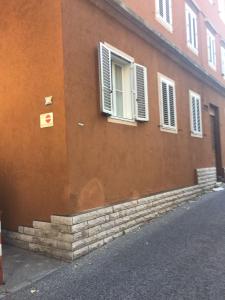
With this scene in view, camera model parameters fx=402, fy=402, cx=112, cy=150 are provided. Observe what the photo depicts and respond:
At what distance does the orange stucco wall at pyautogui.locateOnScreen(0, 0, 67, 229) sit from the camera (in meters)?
6.29

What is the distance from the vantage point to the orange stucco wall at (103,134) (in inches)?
252

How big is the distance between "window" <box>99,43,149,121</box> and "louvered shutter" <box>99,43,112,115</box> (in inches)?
10.9

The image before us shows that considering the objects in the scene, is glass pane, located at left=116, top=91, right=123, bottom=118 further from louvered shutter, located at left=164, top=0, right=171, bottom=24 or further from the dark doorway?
the dark doorway

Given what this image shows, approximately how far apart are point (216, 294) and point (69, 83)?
371cm

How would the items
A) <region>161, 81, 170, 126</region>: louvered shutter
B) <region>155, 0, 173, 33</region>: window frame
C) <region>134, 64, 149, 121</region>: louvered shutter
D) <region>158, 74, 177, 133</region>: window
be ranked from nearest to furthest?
1. <region>134, 64, 149, 121</region>: louvered shutter
2. <region>158, 74, 177, 133</region>: window
3. <region>161, 81, 170, 126</region>: louvered shutter
4. <region>155, 0, 173, 33</region>: window frame

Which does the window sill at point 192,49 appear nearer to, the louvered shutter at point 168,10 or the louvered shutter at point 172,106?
the louvered shutter at point 168,10

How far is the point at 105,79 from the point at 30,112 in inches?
58.3

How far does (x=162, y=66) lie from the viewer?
10211 mm

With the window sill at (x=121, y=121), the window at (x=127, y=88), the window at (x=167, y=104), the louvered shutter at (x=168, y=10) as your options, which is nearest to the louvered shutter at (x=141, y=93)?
the window at (x=127, y=88)

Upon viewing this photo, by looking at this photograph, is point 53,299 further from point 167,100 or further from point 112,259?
point 167,100

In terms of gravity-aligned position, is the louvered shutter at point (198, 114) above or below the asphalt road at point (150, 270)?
above

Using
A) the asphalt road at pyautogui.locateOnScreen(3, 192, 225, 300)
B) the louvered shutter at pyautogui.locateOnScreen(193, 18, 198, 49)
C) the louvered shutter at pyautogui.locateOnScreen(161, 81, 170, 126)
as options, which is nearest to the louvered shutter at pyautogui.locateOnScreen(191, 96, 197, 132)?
the louvered shutter at pyautogui.locateOnScreen(193, 18, 198, 49)

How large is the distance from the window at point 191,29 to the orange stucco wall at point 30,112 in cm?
731

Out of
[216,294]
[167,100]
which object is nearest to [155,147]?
[167,100]
